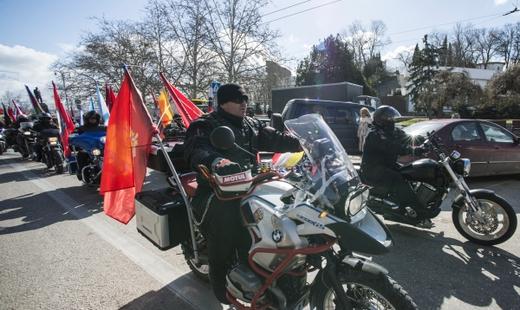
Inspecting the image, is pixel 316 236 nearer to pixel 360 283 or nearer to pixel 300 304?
pixel 360 283

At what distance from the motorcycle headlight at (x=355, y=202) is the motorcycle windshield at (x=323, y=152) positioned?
92 millimetres

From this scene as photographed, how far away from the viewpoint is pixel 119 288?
325 centimetres

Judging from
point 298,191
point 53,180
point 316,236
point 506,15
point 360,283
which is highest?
point 506,15

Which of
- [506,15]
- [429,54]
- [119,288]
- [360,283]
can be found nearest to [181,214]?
[119,288]

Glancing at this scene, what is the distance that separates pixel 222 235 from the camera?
7.75 ft

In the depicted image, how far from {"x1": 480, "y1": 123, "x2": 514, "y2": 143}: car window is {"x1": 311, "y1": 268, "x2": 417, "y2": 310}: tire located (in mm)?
7022

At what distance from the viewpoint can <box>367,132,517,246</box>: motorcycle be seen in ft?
13.3

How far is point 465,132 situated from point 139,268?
23.1ft

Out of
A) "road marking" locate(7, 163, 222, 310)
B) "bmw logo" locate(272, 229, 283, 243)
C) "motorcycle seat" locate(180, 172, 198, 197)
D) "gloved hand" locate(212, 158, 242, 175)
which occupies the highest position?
"gloved hand" locate(212, 158, 242, 175)

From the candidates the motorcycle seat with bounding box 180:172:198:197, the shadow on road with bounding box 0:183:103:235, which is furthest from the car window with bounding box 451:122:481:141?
the shadow on road with bounding box 0:183:103:235

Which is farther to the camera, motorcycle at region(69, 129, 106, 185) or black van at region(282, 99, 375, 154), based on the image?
black van at region(282, 99, 375, 154)

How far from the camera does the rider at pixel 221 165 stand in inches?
91.8

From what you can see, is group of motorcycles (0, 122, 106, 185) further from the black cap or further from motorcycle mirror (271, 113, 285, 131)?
the black cap

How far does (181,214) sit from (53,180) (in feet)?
24.8
